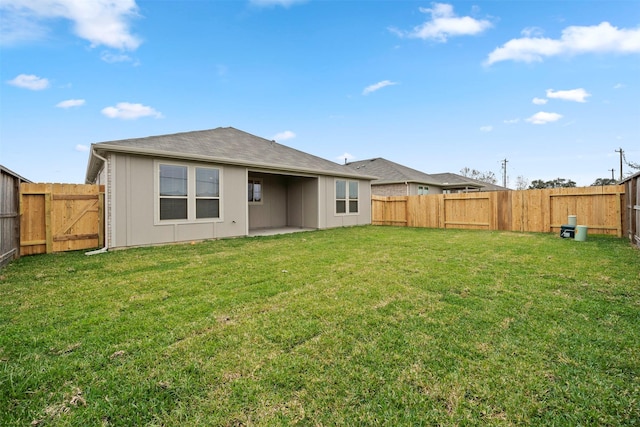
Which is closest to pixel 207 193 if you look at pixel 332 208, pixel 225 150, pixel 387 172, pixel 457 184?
pixel 225 150

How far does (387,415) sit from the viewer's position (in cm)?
156

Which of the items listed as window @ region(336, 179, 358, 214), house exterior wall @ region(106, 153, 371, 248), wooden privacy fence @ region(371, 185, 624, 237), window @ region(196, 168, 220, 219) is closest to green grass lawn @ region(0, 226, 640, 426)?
house exterior wall @ region(106, 153, 371, 248)

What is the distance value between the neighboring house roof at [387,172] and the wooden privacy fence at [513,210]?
4262 millimetres

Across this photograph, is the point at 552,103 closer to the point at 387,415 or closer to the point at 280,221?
the point at 280,221

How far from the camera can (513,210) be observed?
11.0 metres

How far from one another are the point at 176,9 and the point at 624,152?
41.1m

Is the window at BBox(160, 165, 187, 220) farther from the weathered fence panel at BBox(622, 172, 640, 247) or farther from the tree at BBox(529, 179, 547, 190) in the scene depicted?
the tree at BBox(529, 179, 547, 190)

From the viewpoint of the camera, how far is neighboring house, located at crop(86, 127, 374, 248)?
7.24 meters

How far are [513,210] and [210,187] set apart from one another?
1137cm

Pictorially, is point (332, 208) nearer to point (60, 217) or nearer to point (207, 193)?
point (207, 193)

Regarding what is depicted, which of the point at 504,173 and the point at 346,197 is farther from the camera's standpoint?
the point at 504,173

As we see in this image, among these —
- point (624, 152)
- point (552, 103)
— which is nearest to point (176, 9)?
point (552, 103)

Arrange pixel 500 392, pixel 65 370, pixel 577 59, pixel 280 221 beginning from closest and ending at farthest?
pixel 500 392 < pixel 65 370 < pixel 577 59 < pixel 280 221

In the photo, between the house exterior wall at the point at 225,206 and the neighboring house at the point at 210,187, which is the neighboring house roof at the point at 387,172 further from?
the neighboring house at the point at 210,187
